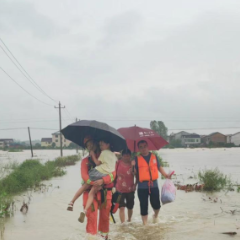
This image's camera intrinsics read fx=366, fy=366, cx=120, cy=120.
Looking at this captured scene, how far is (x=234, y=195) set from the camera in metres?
10.9

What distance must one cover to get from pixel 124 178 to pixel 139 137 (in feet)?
2.86

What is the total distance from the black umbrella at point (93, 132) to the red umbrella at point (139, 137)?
0.94 m

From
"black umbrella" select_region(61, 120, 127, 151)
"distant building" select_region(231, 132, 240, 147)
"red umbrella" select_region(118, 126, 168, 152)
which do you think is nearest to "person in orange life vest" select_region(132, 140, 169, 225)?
"red umbrella" select_region(118, 126, 168, 152)

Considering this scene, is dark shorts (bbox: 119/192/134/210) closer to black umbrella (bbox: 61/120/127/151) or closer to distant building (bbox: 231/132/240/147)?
black umbrella (bbox: 61/120/127/151)

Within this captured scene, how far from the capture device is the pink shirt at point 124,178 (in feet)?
22.1

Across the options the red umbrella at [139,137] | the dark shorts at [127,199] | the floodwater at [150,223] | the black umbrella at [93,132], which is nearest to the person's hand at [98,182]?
the black umbrella at [93,132]

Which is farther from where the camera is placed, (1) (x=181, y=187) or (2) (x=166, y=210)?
(1) (x=181, y=187)

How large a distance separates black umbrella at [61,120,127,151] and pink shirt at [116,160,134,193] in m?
1.31

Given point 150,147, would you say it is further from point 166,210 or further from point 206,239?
point 166,210

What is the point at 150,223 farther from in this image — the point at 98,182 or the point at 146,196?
the point at 98,182

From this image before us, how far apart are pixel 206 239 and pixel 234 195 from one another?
17.0ft

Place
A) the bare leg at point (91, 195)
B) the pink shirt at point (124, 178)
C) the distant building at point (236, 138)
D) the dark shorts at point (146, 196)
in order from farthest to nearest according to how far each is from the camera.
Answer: the distant building at point (236, 138) < the pink shirt at point (124, 178) < the dark shorts at point (146, 196) < the bare leg at point (91, 195)

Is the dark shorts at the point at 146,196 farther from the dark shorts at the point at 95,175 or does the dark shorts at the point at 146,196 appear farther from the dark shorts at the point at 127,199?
the dark shorts at the point at 95,175

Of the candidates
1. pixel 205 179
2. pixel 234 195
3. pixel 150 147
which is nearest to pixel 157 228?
pixel 150 147
